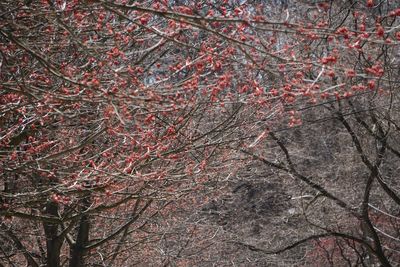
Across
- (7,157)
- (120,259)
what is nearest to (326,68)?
(7,157)

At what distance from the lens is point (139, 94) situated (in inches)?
227

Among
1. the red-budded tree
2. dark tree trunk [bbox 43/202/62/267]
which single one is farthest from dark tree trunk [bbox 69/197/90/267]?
dark tree trunk [bbox 43/202/62/267]

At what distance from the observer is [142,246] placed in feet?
38.4

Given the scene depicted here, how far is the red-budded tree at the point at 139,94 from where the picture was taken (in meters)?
4.68

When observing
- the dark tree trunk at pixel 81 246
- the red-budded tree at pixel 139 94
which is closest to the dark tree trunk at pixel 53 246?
the red-budded tree at pixel 139 94

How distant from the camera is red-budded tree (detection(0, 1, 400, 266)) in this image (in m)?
4.68

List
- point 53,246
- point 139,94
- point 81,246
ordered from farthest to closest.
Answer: point 81,246, point 53,246, point 139,94

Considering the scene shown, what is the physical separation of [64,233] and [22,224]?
2.25 m

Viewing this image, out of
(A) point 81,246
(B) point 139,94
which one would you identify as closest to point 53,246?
(A) point 81,246

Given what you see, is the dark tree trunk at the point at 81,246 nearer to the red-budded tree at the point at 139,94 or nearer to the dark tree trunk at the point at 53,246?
Result: the red-budded tree at the point at 139,94

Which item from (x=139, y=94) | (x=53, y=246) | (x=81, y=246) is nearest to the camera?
(x=139, y=94)

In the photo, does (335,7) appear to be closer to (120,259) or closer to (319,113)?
(319,113)

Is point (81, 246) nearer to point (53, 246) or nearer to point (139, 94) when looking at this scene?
point (53, 246)

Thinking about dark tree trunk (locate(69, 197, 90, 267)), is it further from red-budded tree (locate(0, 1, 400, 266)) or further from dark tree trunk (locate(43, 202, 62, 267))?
dark tree trunk (locate(43, 202, 62, 267))
